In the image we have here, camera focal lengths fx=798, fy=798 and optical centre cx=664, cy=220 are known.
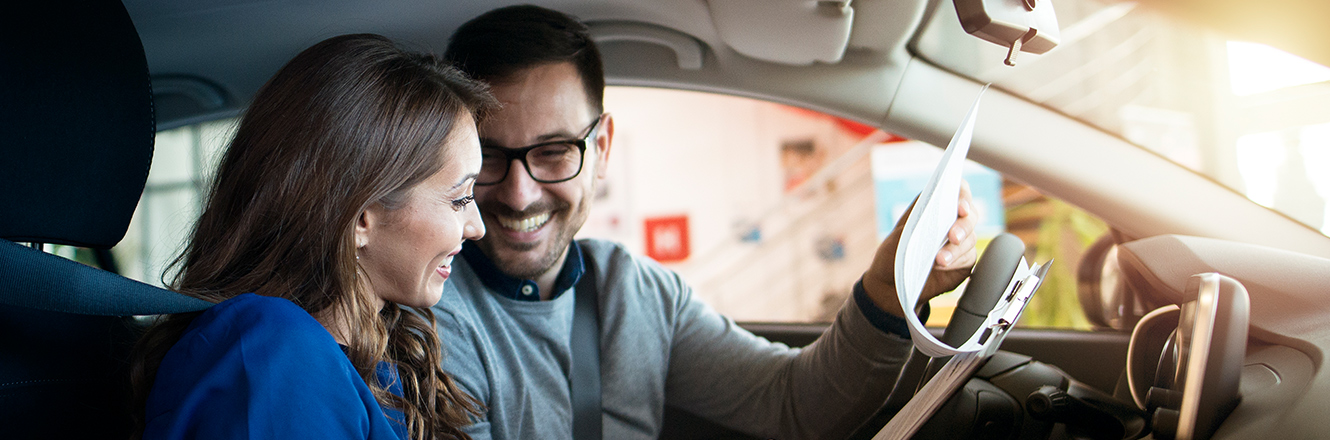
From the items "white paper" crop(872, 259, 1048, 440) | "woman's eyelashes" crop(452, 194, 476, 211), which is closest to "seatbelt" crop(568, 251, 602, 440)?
"woman's eyelashes" crop(452, 194, 476, 211)

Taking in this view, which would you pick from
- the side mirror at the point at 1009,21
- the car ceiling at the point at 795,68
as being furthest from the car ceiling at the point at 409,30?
the side mirror at the point at 1009,21

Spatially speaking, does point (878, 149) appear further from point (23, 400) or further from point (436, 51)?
point (23, 400)

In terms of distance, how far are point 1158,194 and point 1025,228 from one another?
345cm

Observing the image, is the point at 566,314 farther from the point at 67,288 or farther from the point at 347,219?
the point at 67,288

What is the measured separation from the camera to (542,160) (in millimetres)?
1241

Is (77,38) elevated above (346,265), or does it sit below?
above

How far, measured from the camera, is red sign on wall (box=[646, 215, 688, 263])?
5504mm

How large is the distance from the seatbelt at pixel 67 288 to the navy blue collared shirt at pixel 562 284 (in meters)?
0.54

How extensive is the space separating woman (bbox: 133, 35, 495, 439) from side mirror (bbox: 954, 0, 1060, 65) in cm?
59

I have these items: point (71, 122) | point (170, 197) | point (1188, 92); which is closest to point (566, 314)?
point (71, 122)

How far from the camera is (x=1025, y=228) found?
4.38 meters

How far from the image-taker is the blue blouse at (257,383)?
2.11 ft

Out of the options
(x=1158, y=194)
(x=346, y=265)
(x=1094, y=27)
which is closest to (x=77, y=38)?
(x=346, y=265)

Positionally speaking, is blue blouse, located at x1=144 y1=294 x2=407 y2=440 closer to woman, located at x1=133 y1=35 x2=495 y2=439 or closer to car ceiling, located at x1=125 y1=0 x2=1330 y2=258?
woman, located at x1=133 y1=35 x2=495 y2=439
